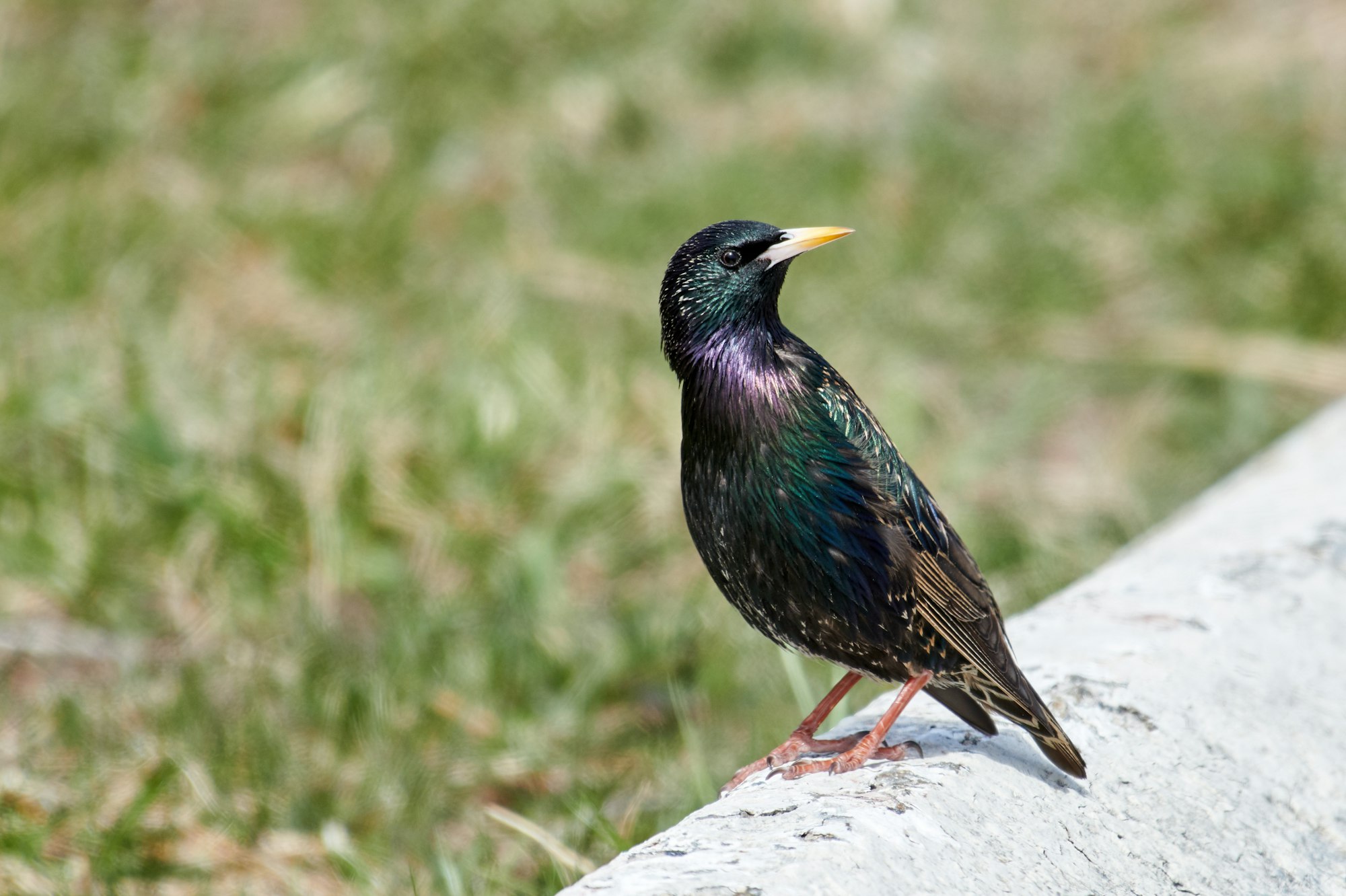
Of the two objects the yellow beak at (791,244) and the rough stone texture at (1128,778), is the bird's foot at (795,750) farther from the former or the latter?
the yellow beak at (791,244)

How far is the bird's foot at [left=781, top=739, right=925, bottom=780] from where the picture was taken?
2.54m

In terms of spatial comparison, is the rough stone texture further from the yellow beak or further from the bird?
the yellow beak

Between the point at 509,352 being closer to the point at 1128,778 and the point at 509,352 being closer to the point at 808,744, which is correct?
the point at 808,744

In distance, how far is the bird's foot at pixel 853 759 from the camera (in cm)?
254

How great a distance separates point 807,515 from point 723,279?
1.55 ft

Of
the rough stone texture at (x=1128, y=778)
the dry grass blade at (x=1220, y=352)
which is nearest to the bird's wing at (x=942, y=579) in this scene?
the rough stone texture at (x=1128, y=778)

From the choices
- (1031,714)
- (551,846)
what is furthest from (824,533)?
(551,846)

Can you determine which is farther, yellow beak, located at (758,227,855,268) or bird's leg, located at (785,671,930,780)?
yellow beak, located at (758,227,855,268)

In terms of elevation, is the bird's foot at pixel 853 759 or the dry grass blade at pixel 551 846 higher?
the bird's foot at pixel 853 759

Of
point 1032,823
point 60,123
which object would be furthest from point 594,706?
point 60,123

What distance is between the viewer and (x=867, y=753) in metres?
2.57

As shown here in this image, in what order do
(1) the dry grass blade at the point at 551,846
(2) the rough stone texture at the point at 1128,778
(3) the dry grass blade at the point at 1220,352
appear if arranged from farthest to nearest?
(3) the dry grass blade at the point at 1220,352 → (1) the dry grass blade at the point at 551,846 → (2) the rough stone texture at the point at 1128,778

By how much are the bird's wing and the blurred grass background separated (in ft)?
2.48

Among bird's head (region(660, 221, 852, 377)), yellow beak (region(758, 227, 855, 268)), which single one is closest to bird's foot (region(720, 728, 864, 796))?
bird's head (region(660, 221, 852, 377))
